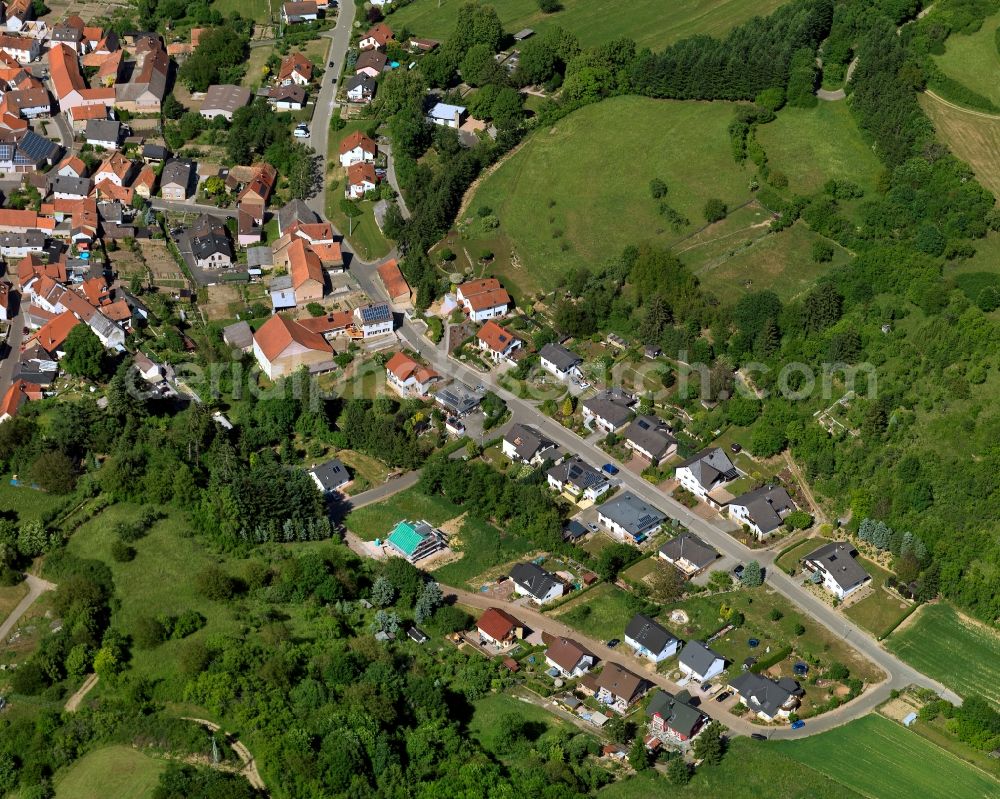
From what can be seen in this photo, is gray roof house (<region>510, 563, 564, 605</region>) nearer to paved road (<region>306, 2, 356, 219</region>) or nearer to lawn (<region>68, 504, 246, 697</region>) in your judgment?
lawn (<region>68, 504, 246, 697</region>)

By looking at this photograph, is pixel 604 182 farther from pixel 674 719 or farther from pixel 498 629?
pixel 674 719

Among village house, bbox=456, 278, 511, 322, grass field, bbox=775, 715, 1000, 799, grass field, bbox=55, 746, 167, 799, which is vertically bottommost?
grass field, bbox=775, 715, 1000, 799

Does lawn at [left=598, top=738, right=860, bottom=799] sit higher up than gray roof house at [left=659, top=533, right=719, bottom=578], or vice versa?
gray roof house at [left=659, top=533, right=719, bottom=578]

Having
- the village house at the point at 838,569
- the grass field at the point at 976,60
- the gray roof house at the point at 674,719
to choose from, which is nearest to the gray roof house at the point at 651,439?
the village house at the point at 838,569

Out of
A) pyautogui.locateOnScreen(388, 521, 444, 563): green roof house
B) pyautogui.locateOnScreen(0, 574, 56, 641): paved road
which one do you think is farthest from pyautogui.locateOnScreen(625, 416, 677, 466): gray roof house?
pyautogui.locateOnScreen(0, 574, 56, 641): paved road

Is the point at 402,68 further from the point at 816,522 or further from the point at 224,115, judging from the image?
the point at 816,522

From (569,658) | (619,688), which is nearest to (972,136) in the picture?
(569,658)

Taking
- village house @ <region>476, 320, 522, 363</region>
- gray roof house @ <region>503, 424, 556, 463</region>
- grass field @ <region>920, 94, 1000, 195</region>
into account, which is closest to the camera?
gray roof house @ <region>503, 424, 556, 463</region>
